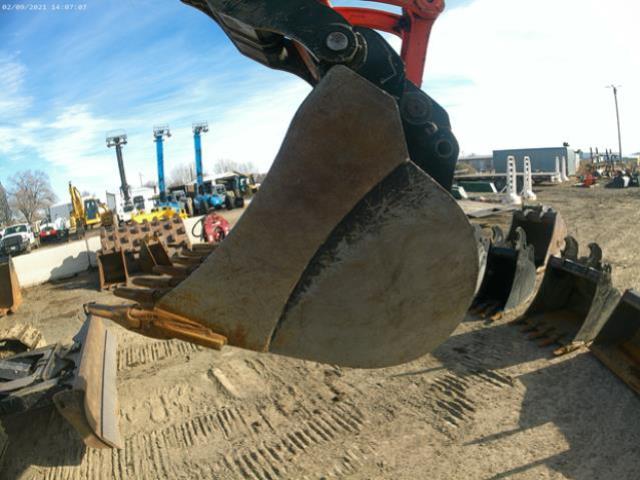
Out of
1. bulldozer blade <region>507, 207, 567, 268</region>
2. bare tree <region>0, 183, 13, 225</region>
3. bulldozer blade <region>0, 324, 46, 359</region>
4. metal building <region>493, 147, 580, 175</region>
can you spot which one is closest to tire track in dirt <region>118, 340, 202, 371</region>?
bulldozer blade <region>0, 324, 46, 359</region>

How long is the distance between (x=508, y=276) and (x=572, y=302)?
2.60 ft

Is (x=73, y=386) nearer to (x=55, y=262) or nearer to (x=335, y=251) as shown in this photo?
(x=335, y=251)

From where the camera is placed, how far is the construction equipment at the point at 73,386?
266cm

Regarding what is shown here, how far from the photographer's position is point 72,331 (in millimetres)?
6023

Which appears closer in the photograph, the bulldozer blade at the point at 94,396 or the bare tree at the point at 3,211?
the bulldozer blade at the point at 94,396

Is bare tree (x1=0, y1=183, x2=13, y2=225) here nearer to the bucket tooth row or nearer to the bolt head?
the bucket tooth row

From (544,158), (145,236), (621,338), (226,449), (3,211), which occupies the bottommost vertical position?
(226,449)

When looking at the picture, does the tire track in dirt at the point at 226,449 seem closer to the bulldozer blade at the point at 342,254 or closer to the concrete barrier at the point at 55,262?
the bulldozer blade at the point at 342,254

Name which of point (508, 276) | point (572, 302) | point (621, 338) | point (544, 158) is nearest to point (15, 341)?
point (508, 276)

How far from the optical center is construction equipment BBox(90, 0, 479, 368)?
1.30 m

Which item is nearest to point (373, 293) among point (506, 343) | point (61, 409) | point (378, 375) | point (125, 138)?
point (61, 409)

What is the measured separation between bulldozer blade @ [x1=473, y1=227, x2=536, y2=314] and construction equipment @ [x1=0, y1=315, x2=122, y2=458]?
4.06 metres

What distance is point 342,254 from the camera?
1.37 m

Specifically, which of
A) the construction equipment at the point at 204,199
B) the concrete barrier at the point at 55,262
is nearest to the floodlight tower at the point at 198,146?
the construction equipment at the point at 204,199
